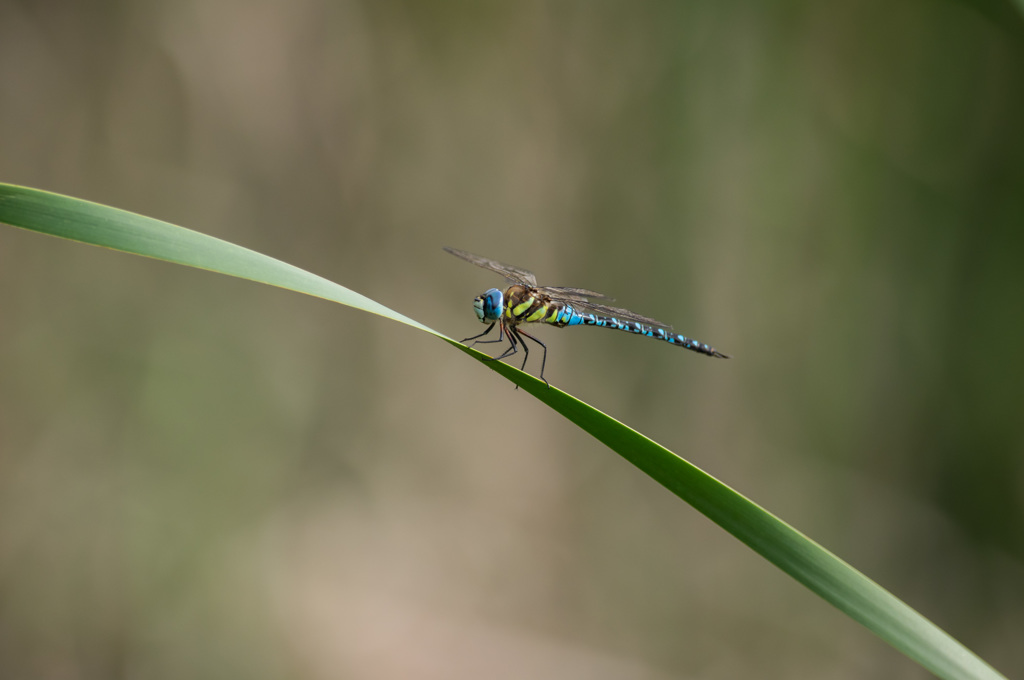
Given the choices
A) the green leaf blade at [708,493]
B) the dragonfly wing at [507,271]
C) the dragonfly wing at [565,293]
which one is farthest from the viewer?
the dragonfly wing at [565,293]

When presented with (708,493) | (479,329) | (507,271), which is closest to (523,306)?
(507,271)

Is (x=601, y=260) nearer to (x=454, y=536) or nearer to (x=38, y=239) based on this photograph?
(x=454, y=536)

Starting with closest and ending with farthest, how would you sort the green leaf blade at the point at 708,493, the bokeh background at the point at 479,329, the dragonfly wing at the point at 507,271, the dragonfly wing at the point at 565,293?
the green leaf blade at the point at 708,493 → the dragonfly wing at the point at 507,271 → the dragonfly wing at the point at 565,293 → the bokeh background at the point at 479,329

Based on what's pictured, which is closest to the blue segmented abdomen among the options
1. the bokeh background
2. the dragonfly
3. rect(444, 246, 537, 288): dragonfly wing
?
the dragonfly

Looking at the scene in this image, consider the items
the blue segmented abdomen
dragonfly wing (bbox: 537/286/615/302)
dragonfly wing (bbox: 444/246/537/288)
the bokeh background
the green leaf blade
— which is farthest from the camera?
the bokeh background

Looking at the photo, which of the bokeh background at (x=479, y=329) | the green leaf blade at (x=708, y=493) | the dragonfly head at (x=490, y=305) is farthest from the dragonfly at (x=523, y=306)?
the bokeh background at (x=479, y=329)

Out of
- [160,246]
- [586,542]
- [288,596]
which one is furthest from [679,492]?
[586,542]

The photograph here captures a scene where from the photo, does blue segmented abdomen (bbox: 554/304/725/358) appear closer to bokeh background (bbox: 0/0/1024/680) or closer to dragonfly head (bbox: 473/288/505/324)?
dragonfly head (bbox: 473/288/505/324)

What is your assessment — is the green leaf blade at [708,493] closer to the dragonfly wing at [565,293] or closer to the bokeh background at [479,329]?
the dragonfly wing at [565,293]
